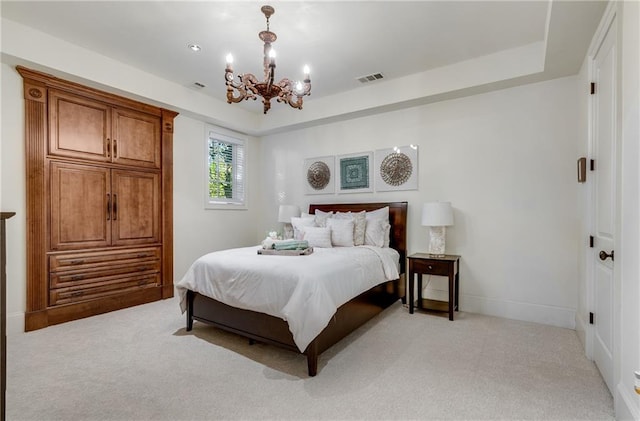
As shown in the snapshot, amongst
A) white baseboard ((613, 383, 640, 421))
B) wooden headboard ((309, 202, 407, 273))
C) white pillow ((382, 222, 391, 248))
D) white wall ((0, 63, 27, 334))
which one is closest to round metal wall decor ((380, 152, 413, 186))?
wooden headboard ((309, 202, 407, 273))

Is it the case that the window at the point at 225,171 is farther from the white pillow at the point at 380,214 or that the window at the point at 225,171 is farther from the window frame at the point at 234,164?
the white pillow at the point at 380,214

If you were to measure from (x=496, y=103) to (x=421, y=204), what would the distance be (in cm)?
143

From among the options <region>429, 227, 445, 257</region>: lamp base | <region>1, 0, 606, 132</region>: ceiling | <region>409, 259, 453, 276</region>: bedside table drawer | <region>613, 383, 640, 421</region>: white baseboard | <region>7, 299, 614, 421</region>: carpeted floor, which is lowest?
<region>7, 299, 614, 421</region>: carpeted floor

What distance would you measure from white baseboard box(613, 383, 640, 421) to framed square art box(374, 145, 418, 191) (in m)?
2.74

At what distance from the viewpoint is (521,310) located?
11.2 ft

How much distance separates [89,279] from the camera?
353 cm

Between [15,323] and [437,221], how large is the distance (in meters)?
4.41

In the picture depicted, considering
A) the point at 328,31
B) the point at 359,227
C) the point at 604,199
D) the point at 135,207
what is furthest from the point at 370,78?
the point at 135,207

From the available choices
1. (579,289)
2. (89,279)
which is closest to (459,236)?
(579,289)

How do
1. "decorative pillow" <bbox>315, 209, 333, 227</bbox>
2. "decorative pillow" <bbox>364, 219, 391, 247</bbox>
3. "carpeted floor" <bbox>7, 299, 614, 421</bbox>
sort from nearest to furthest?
"carpeted floor" <bbox>7, 299, 614, 421</bbox> < "decorative pillow" <bbox>364, 219, 391, 247</bbox> < "decorative pillow" <bbox>315, 209, 333, 227</bbox>

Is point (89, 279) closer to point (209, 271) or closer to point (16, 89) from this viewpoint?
point (209, 271)

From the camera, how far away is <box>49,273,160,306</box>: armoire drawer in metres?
3.30

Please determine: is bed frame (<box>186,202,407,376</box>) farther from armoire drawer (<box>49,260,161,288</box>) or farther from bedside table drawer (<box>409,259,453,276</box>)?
armoire drawer (<box>49,260,161,288</box>)

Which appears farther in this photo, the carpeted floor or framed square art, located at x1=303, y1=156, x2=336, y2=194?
framed square art, located at x1=303, y1=156, x2=336, y2=194
